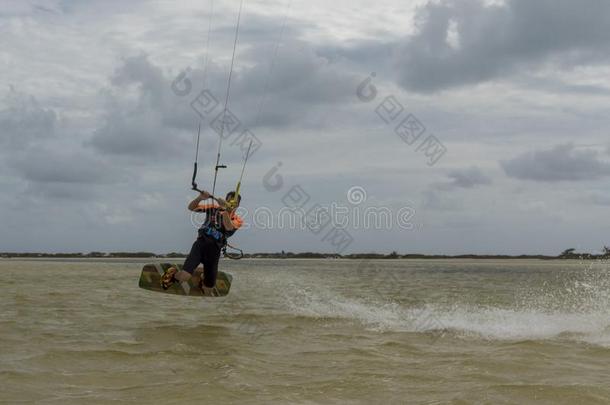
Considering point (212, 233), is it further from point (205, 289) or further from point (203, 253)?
point (205, 289)

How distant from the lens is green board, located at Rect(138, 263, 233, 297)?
1403cm

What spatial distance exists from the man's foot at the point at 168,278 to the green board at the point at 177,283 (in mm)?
214

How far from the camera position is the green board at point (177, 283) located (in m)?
14.0

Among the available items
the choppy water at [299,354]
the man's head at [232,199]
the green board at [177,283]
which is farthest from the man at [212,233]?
the choppy water at [299,354]

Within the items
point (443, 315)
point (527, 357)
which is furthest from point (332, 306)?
point (527, 357)

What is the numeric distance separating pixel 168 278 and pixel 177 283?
1.39 ft

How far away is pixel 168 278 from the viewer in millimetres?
13641

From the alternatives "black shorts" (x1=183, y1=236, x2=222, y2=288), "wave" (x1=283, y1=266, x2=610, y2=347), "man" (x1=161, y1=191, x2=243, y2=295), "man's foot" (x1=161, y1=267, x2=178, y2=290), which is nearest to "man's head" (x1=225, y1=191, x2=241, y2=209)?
"man" (x1=161, y1=191, x2=243, y2=295)

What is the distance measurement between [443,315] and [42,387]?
33.9 feet

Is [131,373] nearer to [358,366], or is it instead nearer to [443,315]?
[358,366]

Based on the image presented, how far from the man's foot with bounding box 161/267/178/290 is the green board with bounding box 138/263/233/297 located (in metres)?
0.21

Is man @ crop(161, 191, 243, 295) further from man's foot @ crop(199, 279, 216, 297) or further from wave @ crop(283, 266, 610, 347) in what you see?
wave @ crop(283, 266, 610, 347)

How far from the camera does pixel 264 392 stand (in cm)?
755

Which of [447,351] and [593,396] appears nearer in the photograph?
[593,396]
